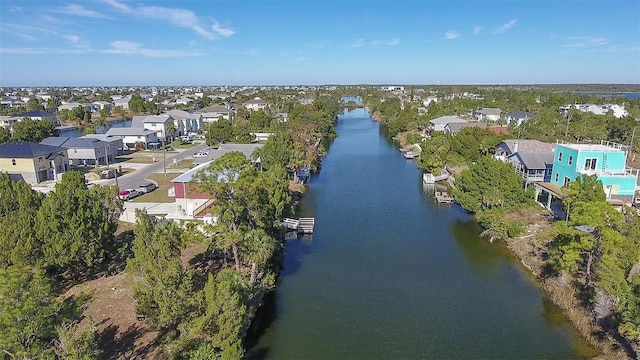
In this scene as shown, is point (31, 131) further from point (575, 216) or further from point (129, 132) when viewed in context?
point (575, 216)

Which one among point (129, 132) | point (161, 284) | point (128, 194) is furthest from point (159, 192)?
point (129, 132)

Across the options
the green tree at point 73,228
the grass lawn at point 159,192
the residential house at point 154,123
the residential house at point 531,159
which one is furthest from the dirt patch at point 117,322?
the residential house at point 154,123

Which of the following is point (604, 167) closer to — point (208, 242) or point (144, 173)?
point (208, 242)

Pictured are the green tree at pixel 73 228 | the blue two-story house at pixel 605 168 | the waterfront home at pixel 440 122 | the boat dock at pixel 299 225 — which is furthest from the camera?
the waterfront home at pixel 440 122

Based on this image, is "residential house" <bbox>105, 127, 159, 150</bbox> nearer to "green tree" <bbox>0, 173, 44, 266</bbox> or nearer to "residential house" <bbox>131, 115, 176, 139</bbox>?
"residential house" <bbox>131, 115, 176, 139</bbox>

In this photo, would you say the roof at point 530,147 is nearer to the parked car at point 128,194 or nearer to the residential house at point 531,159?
the residential house at point 531,159
